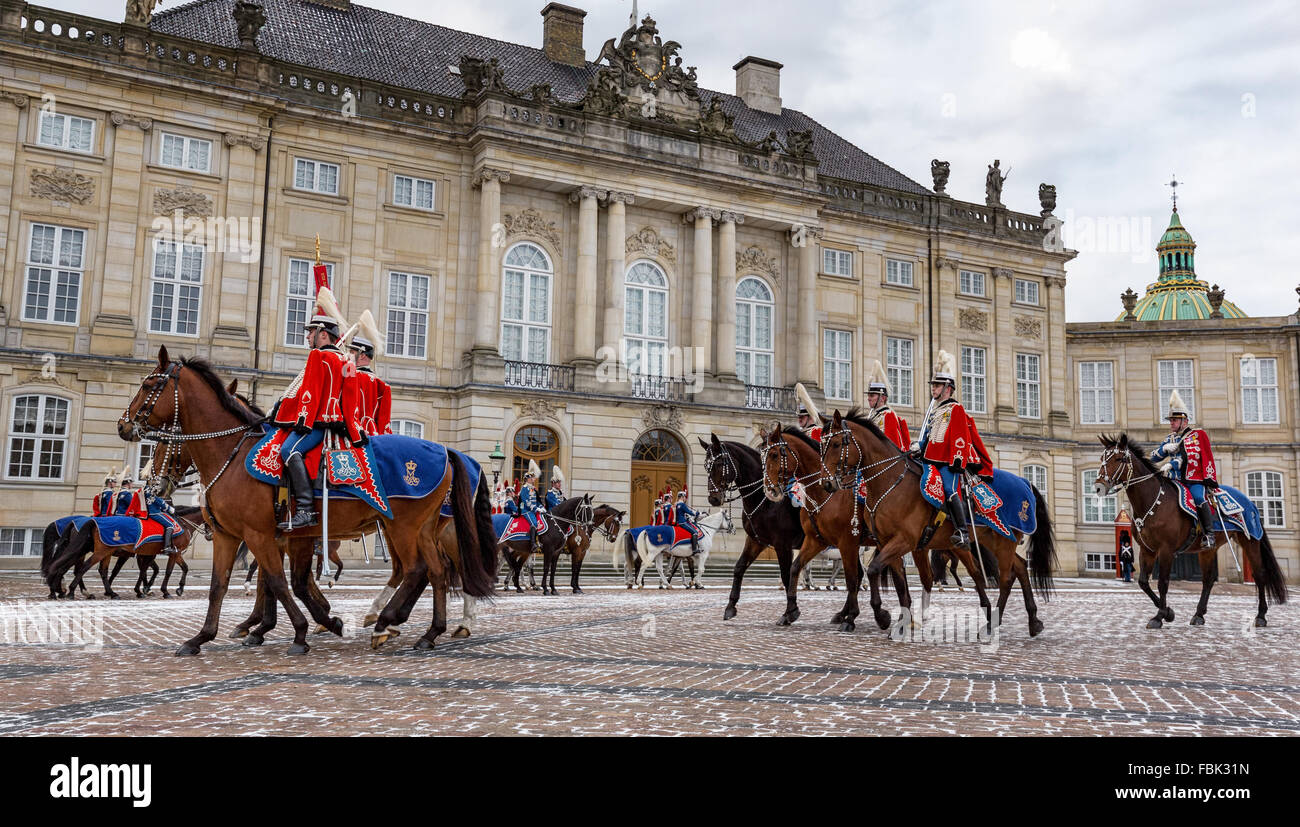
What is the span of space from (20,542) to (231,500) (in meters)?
19.4

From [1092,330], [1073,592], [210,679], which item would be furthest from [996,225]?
[210,679]

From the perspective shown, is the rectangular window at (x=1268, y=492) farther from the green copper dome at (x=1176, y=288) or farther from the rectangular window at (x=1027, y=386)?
the green copper dome at (x=1176, y=288)

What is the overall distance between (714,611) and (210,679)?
8883 mm

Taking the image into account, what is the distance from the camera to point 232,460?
27.6 ft

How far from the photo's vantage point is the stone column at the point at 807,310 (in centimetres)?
3403

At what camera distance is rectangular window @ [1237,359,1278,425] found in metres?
41.0

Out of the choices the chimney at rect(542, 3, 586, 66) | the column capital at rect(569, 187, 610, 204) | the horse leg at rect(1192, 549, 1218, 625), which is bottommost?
the horse leg at rect(1192, 549, 1218, 625)

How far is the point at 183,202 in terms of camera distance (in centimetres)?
2658

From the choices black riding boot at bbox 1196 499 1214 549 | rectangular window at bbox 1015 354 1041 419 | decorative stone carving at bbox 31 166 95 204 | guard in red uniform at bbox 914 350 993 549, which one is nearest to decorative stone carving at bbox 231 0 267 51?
decorative stone carving at bbox 31 166 95 204

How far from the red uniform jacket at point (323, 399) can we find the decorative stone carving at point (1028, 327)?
35.1 m

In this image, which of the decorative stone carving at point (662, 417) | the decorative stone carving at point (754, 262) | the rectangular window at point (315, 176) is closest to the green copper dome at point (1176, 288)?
the decorative stone carving at point (754, 262)

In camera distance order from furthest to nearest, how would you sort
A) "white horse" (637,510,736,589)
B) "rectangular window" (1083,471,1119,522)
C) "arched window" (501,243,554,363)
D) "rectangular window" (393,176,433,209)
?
"rectangular window" (1083,471,1119,522)
"arched window" (501,243,554,363)
"rectangular window" (393,176,433,209)
"white horse" (637,510,736,589)

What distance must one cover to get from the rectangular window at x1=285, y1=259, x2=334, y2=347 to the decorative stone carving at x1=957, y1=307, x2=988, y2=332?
23.0 m

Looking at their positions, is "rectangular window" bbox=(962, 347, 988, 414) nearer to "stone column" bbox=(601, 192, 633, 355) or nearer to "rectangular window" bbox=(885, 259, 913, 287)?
"rectangular window" bbox=(885, 259, 913, 287)
